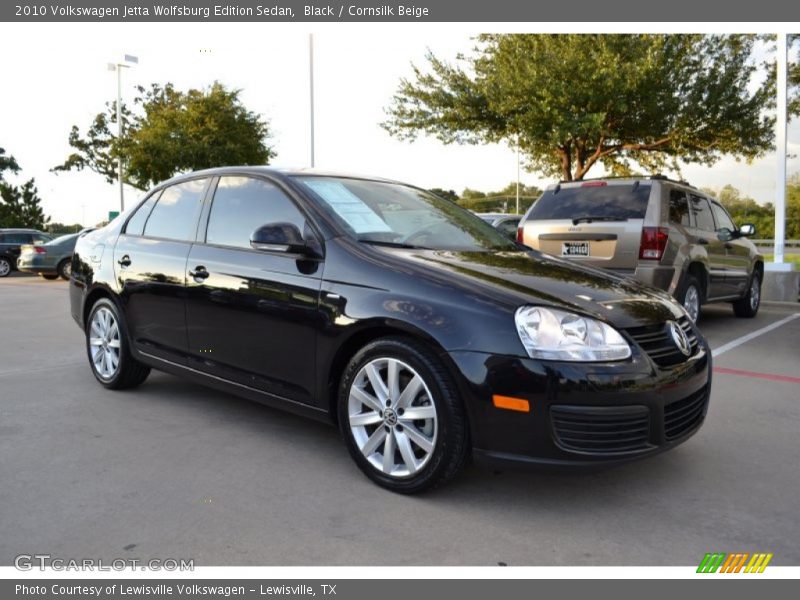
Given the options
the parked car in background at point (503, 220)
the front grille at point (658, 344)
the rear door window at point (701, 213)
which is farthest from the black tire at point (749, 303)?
the front grille at point (658, 344)

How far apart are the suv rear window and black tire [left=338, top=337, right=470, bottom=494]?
471 cm

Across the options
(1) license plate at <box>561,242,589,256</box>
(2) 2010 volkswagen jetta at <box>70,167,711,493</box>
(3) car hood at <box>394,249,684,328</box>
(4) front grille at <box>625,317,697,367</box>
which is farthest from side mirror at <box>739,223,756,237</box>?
(4) front grille at <box>625,317,697,367</box>

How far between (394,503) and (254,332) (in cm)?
127

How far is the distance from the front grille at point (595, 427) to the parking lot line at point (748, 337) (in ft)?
13.9

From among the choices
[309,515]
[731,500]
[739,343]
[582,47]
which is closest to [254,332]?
[309,515]

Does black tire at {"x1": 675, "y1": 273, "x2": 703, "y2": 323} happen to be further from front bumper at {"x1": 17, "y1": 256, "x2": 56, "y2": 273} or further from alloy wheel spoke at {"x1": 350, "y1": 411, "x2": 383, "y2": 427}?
front bumper at {"x1": 17, "y1": 256, "x2": 56, "y2": 273}

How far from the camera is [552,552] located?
9.19ft

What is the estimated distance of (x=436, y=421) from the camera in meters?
3.16

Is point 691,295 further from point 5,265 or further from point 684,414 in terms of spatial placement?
point 5,265

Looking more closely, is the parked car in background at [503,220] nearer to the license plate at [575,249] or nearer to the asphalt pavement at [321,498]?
the license plate at [575,249]

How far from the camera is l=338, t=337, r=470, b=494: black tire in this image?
311 centimetres

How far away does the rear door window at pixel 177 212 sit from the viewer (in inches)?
182

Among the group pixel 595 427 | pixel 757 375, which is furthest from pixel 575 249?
pixel 595 427

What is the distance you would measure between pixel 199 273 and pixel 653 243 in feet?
15.2
